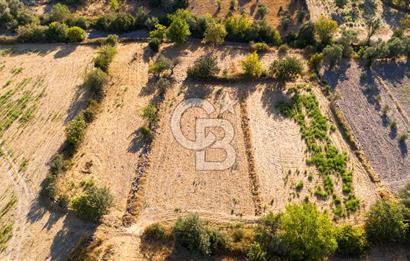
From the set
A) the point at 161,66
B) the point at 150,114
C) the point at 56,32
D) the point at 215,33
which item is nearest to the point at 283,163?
the point at 150,114

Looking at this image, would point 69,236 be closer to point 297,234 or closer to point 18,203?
point 18,203

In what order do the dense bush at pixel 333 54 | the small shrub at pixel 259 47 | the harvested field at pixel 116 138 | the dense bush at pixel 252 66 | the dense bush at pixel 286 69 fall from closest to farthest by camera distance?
the harvested field at pixel 116 138
the dense bush at pixel 286 69
the dense bush at pixel 252 66
the dense bush at pixel 333 54
the small shrub at pixel 259 47

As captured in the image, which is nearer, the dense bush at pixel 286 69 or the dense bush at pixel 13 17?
the dense bush at pixel 286 69

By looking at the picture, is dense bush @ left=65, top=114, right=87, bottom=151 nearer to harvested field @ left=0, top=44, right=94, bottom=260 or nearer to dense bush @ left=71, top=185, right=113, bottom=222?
harvested field @ left=0, top=44, right=94, bottom=260

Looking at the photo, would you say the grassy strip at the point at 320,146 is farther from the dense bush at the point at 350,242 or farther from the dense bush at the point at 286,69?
the dense bush at the point at 350,242

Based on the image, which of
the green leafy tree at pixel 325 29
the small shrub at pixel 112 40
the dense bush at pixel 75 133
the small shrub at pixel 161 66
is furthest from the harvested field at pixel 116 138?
the green leafy tree at pixel 325 29

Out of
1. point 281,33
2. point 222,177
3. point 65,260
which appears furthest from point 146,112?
point 281,33

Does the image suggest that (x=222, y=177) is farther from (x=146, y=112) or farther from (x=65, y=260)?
(x=65, y=260)

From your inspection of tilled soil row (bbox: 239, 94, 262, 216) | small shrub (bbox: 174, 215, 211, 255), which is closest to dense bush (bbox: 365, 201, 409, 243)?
tilled soil row (bbox: 239, 94, 262, 216)
